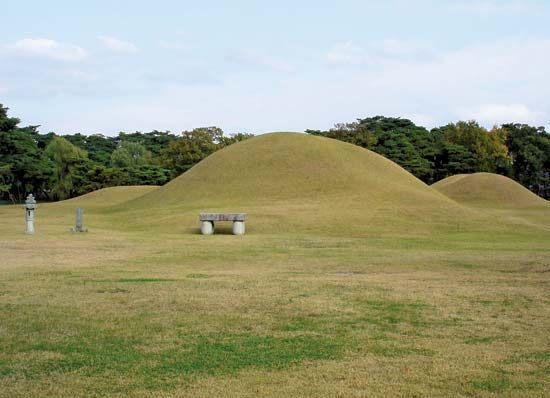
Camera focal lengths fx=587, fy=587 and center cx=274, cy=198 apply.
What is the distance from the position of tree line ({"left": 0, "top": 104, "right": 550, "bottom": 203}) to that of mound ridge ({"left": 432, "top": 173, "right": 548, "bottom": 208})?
8.26 metres

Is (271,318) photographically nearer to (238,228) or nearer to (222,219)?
(238,228)

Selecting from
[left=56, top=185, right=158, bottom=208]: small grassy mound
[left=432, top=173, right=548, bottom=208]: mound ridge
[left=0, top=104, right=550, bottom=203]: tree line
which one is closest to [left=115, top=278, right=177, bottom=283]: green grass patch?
[left=56, top=185, right=158, bottom=208]: small grassy mound

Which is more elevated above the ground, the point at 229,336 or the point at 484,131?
the point at 484,131

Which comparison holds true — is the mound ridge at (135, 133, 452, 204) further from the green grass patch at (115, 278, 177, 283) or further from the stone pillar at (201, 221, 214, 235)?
the green grass patch at (115, 278, 177, 283)

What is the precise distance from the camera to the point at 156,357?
6.30 meters

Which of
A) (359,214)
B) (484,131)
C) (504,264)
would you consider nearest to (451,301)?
(504,264)

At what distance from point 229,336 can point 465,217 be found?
2679 cm

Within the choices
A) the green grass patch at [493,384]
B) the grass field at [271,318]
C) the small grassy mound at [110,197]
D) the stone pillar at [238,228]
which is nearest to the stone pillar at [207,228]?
the stone pillar at [238,228]

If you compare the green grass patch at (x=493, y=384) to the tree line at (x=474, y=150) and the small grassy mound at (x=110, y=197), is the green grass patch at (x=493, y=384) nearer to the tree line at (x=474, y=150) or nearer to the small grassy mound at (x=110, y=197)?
the small grassy mound at (x=110, y=197)

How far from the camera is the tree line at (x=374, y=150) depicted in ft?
228

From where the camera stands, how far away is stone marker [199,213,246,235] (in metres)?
26.3

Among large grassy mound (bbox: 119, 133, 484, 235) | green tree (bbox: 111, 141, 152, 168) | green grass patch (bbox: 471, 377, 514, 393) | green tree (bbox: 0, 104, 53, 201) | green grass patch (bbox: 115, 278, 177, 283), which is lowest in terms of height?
green grass patch (bbox: 471, 377, 514, 393)

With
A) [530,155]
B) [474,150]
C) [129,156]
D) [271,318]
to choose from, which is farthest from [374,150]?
[271,318]

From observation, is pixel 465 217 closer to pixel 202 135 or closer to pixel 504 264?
pixel 504 264
